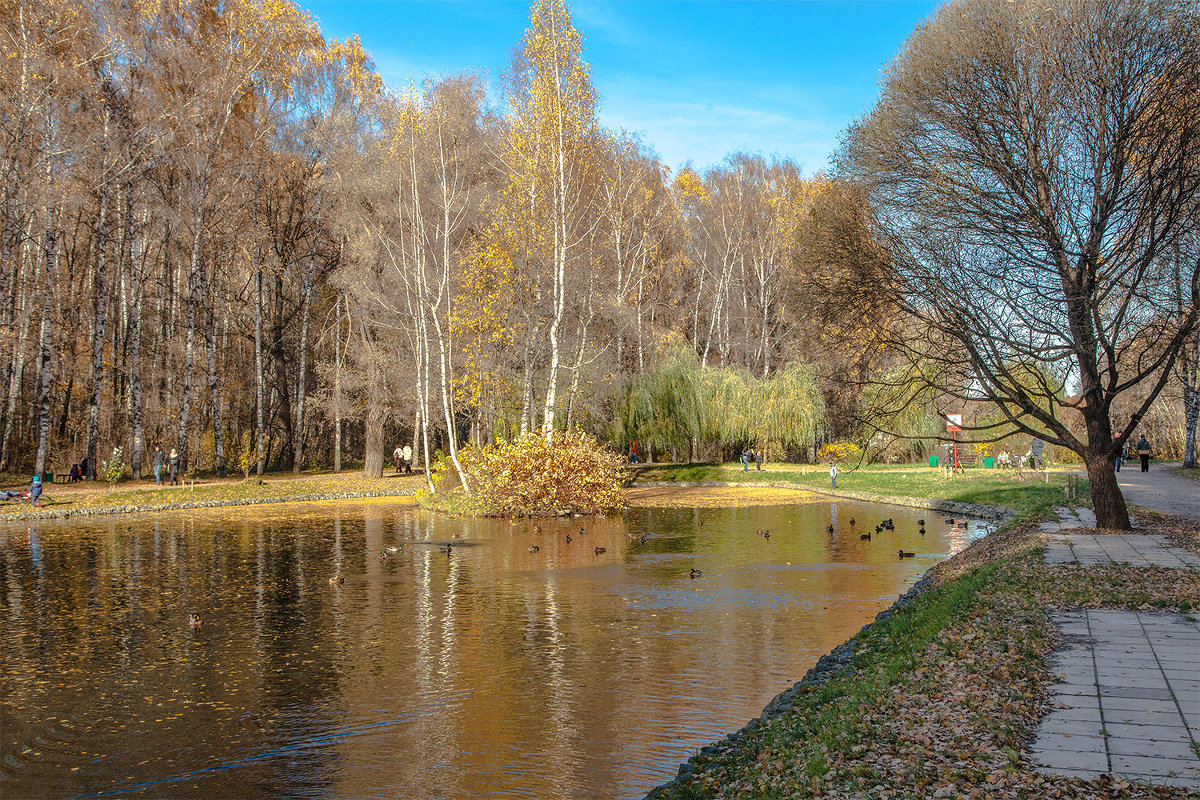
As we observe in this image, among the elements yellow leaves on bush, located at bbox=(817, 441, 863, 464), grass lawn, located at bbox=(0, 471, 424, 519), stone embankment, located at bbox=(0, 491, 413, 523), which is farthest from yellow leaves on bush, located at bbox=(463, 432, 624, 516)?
yellow leaves on bush, located at bbox=(817, 441, 863, 464)

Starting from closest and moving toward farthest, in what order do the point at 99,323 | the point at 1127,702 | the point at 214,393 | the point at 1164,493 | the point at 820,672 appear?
the point at 1127,702 → the point at 820,672 → the point at 1164,493 → the point at 99,323 → the point at 214,393

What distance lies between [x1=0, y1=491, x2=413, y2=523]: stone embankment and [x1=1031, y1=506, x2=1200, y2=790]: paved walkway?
78.4 ft

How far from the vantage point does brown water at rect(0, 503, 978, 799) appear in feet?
20.0

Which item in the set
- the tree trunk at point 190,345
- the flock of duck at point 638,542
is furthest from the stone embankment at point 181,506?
the flock of duck at point 638,542

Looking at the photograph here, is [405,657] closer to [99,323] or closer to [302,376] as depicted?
[99,323]

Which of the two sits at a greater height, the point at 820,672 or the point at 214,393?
the point at 214,393

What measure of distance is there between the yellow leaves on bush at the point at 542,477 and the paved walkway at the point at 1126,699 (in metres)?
15.2

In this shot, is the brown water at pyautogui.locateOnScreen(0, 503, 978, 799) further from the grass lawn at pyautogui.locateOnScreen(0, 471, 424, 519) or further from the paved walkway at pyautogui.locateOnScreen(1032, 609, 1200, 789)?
the grass lawn at pyautogui.locateOnScreen(0, 471, 424, 519)

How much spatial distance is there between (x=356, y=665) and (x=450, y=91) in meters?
21.4

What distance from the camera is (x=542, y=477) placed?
2173cm

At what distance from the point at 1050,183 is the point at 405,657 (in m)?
11.4

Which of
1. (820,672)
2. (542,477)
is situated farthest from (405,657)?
(542,477)

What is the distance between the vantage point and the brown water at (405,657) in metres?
6.11

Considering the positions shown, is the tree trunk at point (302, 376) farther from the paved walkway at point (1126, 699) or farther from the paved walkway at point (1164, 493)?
the paved walkway at point (1126, 699)
